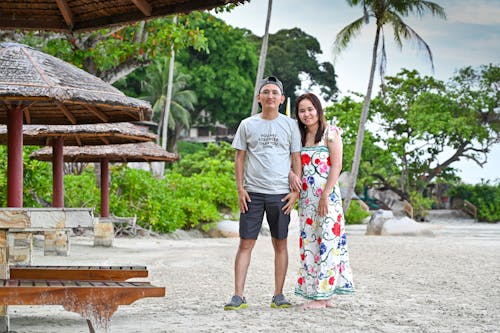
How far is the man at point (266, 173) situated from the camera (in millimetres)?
6656

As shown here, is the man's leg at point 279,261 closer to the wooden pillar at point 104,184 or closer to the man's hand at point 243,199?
the man's hand at point 243,199

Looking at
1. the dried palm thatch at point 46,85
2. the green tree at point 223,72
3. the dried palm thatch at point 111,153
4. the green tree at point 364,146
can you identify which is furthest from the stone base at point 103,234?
the green tree at point 223,72

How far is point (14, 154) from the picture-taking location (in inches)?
245

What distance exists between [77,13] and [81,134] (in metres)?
3.63

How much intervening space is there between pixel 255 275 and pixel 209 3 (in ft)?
17.6

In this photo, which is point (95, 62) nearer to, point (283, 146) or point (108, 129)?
point (108, 129)

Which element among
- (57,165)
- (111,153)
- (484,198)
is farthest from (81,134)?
(484,198)

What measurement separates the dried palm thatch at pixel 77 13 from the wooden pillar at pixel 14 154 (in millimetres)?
1152

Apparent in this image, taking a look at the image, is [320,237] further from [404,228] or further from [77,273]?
[404,228]

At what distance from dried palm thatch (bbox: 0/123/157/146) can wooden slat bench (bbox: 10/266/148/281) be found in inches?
151

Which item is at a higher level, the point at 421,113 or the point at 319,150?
the point at 421,113

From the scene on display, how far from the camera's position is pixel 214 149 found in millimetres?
35312

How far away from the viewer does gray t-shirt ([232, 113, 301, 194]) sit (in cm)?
665

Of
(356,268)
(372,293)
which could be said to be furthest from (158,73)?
(372,293)
